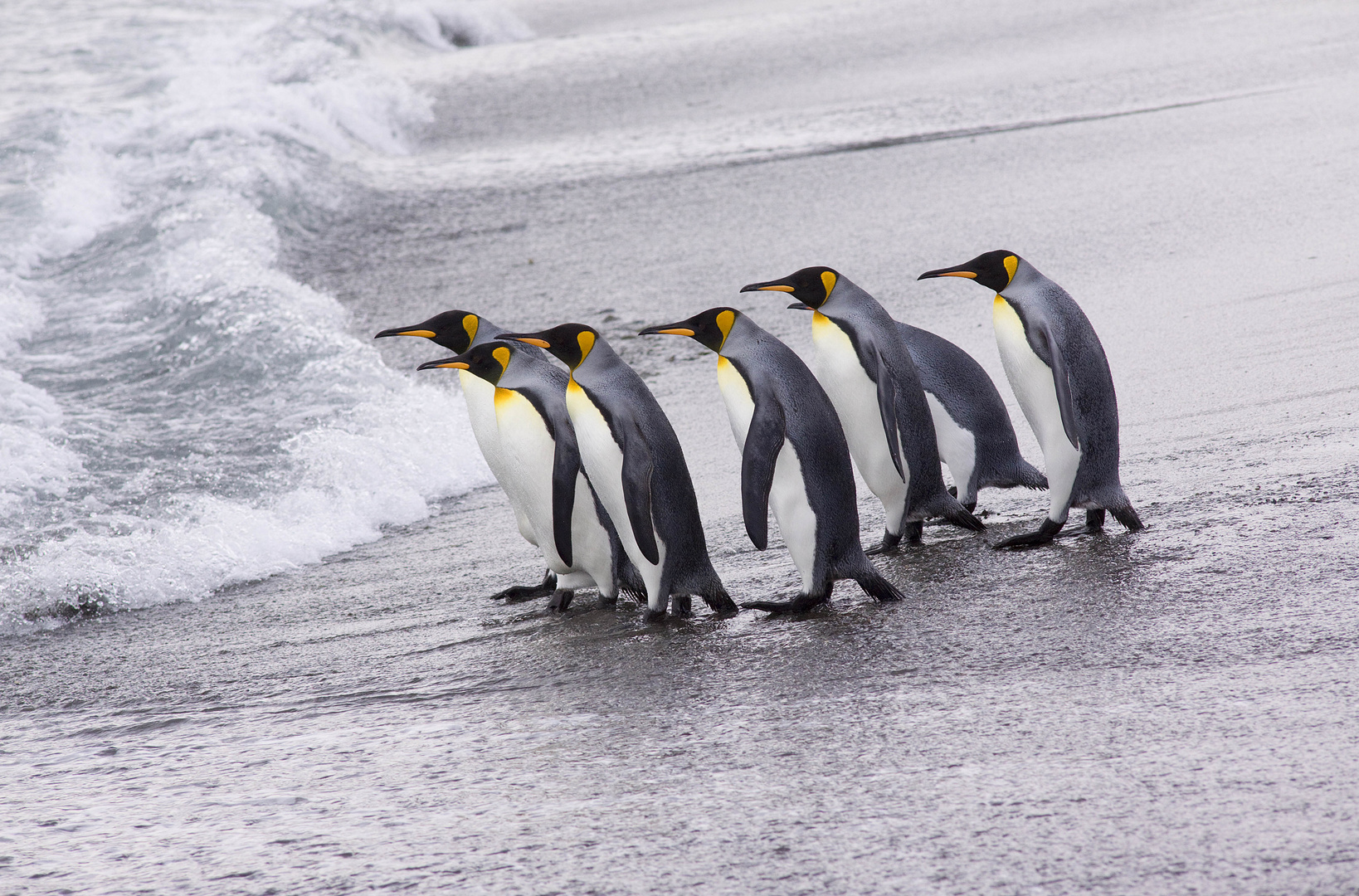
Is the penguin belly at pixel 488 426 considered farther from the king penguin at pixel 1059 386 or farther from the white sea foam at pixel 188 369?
the king penguin at pixel 1059 386

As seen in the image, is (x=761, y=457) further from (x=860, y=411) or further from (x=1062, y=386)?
(x=1062, y=386)

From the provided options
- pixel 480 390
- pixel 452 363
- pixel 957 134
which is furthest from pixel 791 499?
pixel 957 134

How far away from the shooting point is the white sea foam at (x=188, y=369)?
4.76 metres

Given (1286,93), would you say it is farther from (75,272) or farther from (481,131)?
(75,272)

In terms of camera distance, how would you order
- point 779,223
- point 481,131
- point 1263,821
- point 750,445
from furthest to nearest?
point 481,131
point 779,223
point 750,445
point 1263,821

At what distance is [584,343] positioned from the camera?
3.65m

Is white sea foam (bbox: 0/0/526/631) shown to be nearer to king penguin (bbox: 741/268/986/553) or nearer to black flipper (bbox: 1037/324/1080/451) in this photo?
king penguin (bbox: 741/268/986/553)

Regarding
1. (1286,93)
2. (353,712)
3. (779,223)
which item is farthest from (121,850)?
(1286,93)

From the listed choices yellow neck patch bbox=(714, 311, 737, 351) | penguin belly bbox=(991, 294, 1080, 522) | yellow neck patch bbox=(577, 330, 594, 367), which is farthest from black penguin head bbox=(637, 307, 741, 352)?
penguin belly bbox=(991, 294, 1080, 522)

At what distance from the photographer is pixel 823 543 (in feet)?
11.6

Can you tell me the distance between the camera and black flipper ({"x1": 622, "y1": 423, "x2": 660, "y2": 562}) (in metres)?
3.49

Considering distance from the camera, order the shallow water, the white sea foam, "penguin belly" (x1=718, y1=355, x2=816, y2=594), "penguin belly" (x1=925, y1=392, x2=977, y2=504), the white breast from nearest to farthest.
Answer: the shallow water
"penguin belly" (x1=718, y1=355, x2=816, y2=594)
the white breast
"penguin belly" (x1=925, y1=392, x2=977, y2=504)
the white sea foam

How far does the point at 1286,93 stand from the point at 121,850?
947 cm

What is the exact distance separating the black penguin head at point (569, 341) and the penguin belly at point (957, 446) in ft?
3.84
